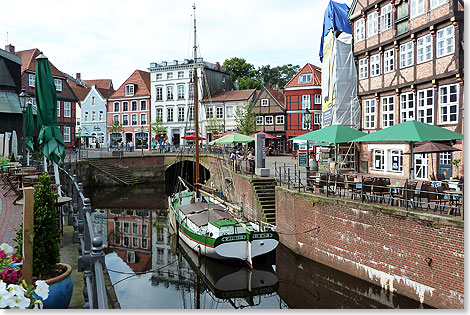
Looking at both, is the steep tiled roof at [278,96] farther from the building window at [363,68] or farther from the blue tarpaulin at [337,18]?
the building window at [363,68]

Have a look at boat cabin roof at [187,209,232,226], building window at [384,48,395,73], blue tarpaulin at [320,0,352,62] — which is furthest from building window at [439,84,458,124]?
boat cabin roof at [187,209,232,226]

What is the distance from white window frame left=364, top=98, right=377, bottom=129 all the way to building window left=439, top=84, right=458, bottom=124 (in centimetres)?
489

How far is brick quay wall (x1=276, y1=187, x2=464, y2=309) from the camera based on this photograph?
32.2ft

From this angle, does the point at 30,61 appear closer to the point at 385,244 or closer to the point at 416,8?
the point at 416,8

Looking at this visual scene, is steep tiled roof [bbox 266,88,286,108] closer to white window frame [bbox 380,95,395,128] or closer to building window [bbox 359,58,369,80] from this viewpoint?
building window [bbox 359,58,369,80]

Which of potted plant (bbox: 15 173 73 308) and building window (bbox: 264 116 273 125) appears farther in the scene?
building window (bbox: 264 116 273 125)

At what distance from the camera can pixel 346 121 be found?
25.5 meters

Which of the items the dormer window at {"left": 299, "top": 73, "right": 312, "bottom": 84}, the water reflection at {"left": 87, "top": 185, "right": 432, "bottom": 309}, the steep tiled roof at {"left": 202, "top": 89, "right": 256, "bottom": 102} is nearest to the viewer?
the water reflection at {"left": 87, "top": 185, "right": 432, "bottom": 309}

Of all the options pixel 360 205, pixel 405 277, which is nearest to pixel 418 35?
pixel 360 205

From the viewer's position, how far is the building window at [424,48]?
1809 centimetres

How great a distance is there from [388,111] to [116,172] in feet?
82.2

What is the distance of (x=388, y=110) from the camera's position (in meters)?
21.3

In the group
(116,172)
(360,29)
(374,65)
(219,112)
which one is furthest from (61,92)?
(374,65)

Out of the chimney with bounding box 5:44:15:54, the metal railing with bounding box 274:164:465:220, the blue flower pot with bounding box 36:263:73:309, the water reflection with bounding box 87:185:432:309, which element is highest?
the chimney with bounding box 5:44:15:54
